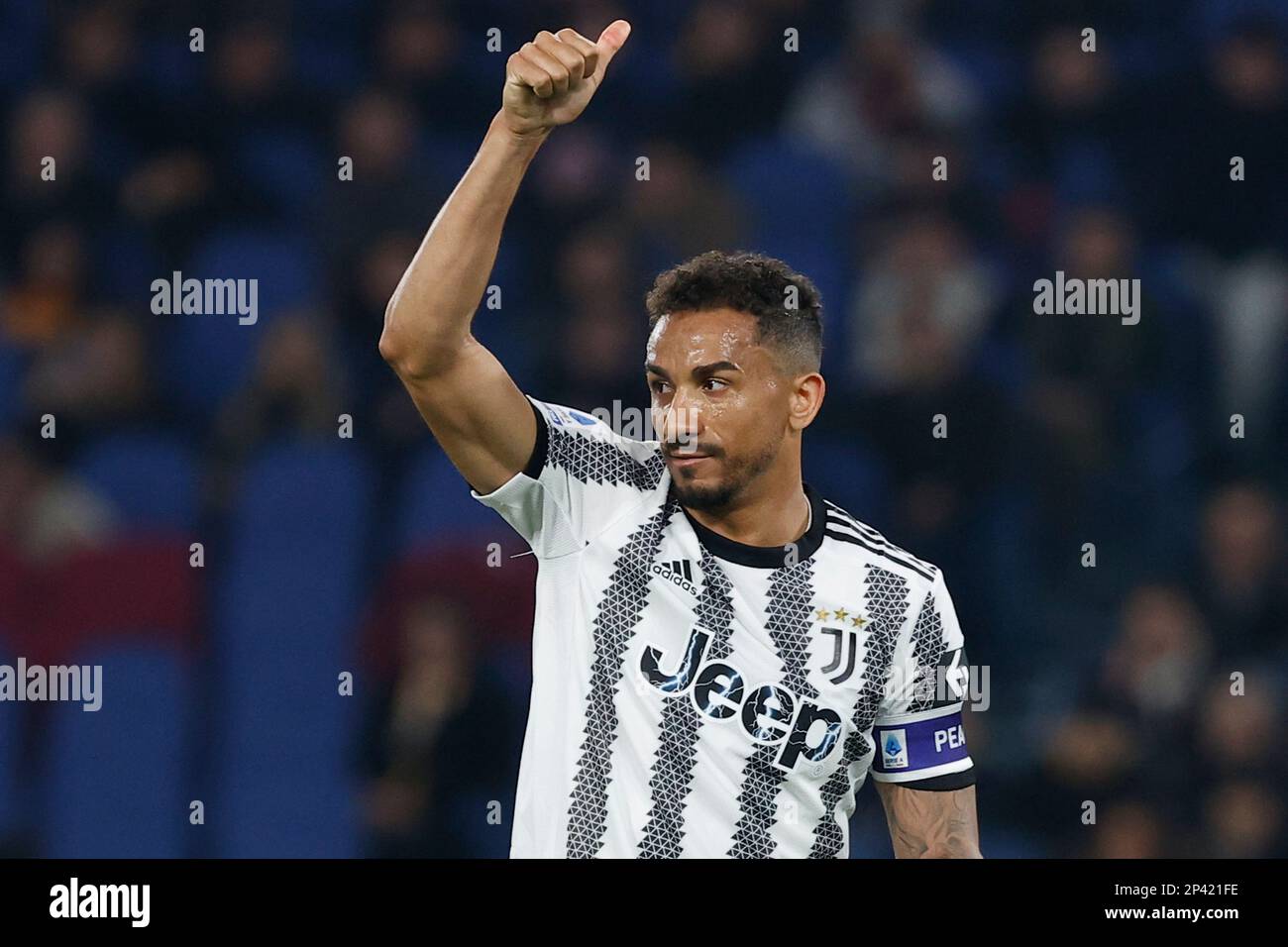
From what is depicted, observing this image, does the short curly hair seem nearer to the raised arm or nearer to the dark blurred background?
the raised arm

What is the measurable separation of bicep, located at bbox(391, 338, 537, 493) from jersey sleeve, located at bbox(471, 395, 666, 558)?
0.03 m

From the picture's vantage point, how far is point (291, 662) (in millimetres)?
4805

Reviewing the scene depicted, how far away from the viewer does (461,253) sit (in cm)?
246

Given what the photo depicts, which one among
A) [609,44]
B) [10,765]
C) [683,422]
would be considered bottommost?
[10,765]

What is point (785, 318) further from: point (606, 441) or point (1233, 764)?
point (1233, 764)

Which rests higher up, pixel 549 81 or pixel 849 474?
pixel 549 81

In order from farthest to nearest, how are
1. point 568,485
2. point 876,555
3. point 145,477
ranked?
point 145,477, point 876,555, point 568,485

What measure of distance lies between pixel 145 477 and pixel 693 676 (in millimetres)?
2767

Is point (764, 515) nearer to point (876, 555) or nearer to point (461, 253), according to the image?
point (876, 555)

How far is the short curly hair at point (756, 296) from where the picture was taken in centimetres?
291

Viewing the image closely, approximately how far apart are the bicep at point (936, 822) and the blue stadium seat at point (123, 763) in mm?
2492

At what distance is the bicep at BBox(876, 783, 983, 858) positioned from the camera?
116 inches

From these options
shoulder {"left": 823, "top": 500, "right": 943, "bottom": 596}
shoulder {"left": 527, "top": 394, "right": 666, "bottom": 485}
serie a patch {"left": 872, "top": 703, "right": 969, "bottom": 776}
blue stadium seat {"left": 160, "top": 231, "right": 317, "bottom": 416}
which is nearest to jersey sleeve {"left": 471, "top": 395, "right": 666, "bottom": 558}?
shoulder {"left": 527, "top": 394, "right": 666, "bottom": 485}

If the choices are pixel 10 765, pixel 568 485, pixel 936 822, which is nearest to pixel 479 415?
pixel 568 485
